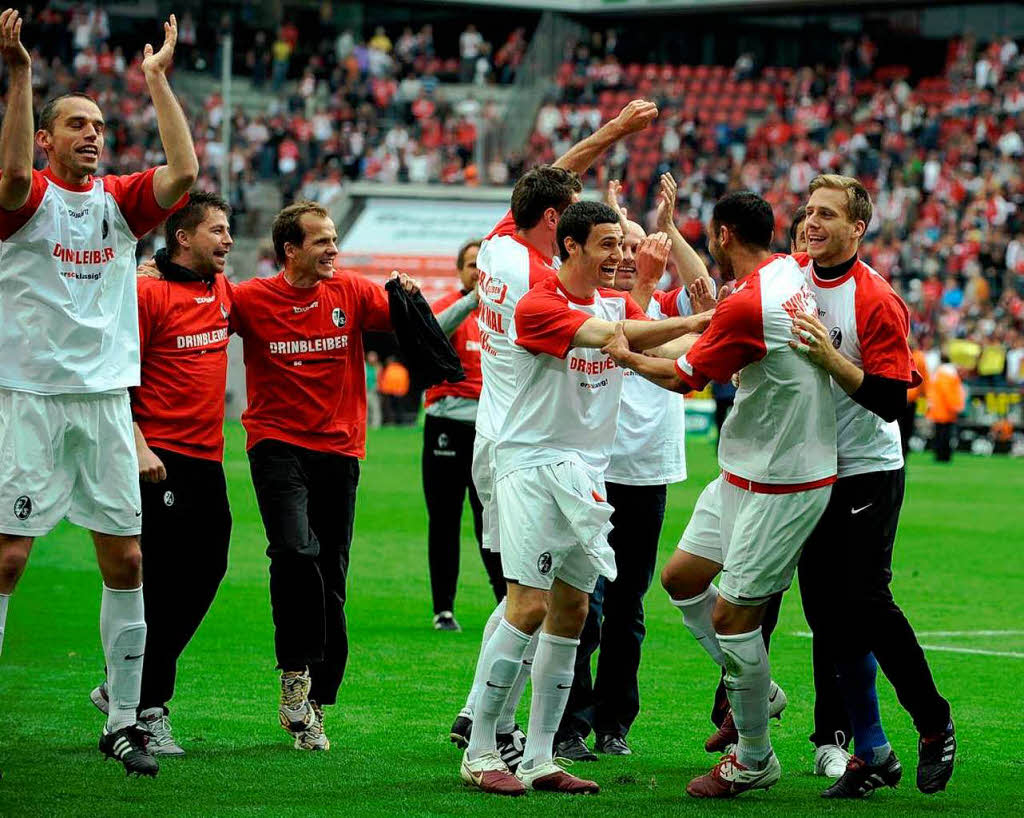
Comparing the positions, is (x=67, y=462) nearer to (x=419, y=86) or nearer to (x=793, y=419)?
(x=793, y=419)

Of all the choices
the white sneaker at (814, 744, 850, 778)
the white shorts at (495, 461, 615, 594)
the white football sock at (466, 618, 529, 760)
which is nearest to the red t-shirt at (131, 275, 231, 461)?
the white shorts at (495, 461, 615, 594)

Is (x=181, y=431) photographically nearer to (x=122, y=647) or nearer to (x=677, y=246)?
(x=122, y=647)

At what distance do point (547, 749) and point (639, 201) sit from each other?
35393 mm

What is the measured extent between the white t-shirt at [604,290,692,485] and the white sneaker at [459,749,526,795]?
1747mm

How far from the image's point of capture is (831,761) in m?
7.23

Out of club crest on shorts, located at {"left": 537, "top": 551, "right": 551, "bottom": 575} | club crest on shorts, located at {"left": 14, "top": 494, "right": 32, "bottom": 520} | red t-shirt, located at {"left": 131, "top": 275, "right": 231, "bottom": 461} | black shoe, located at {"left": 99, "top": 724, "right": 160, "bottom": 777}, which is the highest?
red t-shirt, located at {"left": 131, "top": 275, "right": 231, "bottom": 461}

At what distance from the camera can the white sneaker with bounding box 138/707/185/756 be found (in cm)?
727

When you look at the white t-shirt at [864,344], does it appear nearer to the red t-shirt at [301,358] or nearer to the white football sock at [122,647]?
the red t-shirt at [301,358]

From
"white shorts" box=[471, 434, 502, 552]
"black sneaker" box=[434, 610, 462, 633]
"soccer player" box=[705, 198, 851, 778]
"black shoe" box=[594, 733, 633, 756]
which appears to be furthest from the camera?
"black sneaker" box=[434, 610, 462, 633]

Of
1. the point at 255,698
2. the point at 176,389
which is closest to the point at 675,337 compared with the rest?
the point at 176,389

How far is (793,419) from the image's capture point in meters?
6.67

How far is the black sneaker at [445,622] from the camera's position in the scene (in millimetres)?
11289

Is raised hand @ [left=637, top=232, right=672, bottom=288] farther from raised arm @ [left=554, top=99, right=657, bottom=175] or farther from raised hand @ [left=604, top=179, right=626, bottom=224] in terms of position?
raised arm @ [left=554, top=99, right=657, bottom=175]

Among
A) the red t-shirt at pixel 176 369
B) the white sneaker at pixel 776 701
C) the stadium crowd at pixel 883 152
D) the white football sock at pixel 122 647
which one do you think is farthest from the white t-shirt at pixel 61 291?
the stadium crowd at pixel 883 152
